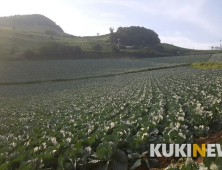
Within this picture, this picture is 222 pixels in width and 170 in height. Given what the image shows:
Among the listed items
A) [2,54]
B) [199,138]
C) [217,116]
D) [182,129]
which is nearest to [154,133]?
[182,129]

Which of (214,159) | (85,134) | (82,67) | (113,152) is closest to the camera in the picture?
(214,159)

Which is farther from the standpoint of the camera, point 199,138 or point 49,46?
point 49,46

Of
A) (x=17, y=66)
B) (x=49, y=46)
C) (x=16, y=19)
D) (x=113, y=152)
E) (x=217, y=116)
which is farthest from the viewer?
(x=16, y=19)

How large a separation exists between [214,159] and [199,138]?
2775mm

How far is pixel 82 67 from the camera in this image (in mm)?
66375

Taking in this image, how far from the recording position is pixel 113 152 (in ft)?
14.8

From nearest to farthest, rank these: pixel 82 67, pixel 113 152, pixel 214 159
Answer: pixel 214 159 < pixel 113 152 < pixel 82 67

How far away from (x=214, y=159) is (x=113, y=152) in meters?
1.99

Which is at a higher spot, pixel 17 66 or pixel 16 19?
pixel 16 19

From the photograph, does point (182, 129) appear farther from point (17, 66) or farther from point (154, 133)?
point (17, 66)

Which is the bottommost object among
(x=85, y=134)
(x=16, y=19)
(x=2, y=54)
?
(x=85, y=134)

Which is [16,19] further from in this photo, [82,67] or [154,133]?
[154,133]

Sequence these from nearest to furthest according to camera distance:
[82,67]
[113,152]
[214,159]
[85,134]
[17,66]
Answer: [214,159], [113,152], [85,134], [17,66], [82,67]

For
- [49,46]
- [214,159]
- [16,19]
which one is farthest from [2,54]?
[16,19]
